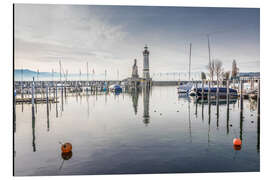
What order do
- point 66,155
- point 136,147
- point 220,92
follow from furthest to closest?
point 220,92
point 136,147
point 66,155

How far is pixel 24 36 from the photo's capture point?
356 inches

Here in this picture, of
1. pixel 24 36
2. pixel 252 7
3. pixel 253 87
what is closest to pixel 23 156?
pixel 24 36

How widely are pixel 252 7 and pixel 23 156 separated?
984 centimetres

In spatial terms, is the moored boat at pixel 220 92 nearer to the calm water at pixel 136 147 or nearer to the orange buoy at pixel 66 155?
the calm water at pixel 136 147

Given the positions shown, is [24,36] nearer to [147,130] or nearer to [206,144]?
[147,130]

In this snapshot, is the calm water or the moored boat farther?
the moored boat

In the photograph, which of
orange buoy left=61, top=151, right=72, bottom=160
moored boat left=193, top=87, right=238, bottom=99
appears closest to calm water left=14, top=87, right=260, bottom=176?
orange buoy left=61, top=151, right=72, bottom=160

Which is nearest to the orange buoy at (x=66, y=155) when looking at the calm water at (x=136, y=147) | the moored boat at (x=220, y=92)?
the calm water at (x=136, y=147)

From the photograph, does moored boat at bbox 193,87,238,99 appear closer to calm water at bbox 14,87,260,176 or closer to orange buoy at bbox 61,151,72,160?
calm water at bbox 14,87,260,176

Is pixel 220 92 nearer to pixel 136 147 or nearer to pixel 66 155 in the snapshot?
pixel 136 147

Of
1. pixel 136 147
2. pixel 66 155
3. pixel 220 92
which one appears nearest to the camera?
pixel 66 155

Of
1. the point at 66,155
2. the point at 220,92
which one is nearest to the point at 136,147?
the point at 66,155

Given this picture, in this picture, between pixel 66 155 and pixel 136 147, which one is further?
pixel 136 147

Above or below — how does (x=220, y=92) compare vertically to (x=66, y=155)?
above
